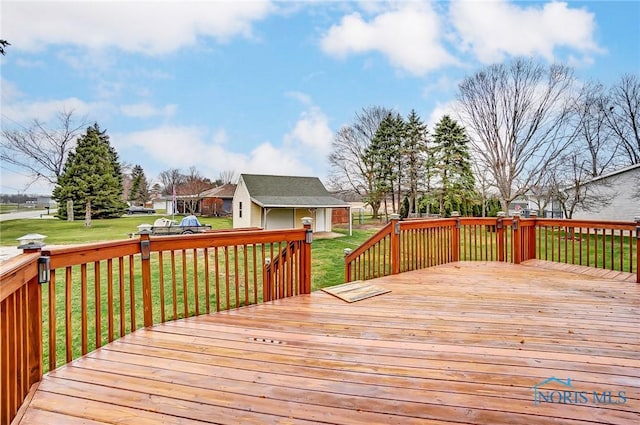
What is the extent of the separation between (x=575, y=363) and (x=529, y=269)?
381 centimetres

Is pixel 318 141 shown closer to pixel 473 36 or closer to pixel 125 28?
pixel 473 36

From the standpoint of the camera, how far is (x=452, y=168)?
20.4m

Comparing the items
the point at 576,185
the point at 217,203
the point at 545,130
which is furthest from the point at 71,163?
the point at 576,185

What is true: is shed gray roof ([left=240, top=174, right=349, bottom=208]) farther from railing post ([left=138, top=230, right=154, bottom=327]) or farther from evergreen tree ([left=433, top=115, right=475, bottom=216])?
railing post ([left=138, top=230, right=154, bottom=327])

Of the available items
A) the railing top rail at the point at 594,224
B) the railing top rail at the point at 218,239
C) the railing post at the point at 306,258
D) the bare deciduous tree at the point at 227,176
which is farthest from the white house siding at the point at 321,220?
the bare deciduous tree at the point at 227,176

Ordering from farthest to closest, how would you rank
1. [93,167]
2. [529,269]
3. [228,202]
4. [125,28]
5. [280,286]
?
[228,202] → [93,167] → [125,28] → [529,269] → [280,286]

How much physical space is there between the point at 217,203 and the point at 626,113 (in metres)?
28.6

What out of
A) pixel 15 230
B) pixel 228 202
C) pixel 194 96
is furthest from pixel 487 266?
pixel 228 202

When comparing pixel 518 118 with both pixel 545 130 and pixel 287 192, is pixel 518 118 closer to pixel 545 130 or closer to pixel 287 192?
pixel 545 130

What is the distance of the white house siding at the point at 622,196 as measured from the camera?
12391 mm

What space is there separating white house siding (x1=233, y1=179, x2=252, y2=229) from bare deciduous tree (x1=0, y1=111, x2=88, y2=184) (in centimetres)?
967

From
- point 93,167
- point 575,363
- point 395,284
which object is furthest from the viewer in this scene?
point 93,167

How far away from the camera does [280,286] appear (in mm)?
4043

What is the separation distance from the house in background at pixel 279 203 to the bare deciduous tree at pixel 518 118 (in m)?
7.40
